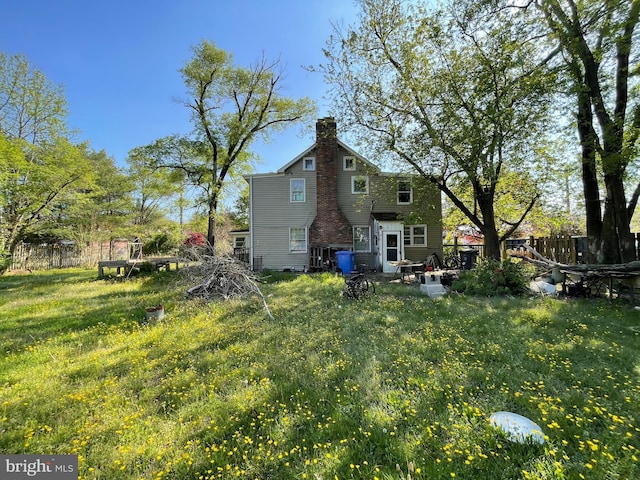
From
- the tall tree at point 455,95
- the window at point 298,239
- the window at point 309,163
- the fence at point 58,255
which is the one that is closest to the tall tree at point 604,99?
the tall tree at point 455,95

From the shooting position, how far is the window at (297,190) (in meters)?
15.8

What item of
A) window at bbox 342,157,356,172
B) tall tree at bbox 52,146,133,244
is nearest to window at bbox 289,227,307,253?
window at bbox 342,157,356,172

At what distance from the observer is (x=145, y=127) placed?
17484 mm

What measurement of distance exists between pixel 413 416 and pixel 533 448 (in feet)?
3.24

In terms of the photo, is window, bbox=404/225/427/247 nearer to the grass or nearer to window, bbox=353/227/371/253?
window, bbox=353/227/371/253

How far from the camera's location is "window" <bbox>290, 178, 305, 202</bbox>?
15.8 metres

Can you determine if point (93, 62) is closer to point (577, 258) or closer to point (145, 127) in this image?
point (145, 127)

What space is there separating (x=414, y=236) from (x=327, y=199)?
567 cm

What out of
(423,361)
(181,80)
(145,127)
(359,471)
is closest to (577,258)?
(423,361)

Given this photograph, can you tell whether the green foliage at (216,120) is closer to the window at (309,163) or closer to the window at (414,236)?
the window at (309,163)

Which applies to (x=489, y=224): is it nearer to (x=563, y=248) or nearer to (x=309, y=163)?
(x=563, y=248)

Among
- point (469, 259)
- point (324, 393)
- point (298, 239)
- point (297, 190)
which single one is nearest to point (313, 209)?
point (297, 190)

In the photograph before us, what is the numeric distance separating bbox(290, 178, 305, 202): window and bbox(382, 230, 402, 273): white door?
550 cm

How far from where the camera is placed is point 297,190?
1577 centimetres
